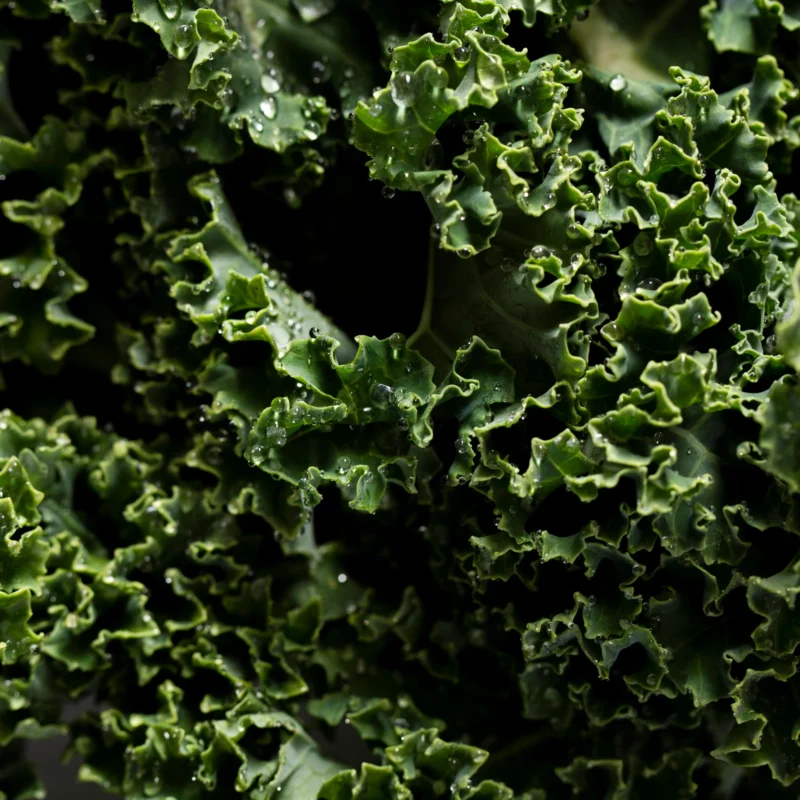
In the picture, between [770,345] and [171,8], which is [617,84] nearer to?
[770,345]

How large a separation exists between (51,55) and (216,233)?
1.91 feet

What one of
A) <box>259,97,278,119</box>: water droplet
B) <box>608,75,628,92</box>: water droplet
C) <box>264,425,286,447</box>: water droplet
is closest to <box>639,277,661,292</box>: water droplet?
<box>608,75,628,92</box>: water droplet

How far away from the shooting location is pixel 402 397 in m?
1.70

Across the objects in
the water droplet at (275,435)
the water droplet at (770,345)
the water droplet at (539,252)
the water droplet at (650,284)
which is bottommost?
the water droplet at (275,435)

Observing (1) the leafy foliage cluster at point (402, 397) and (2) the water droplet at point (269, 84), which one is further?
(2) the water droplet at point (269, 84)

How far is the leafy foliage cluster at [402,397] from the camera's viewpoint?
1632 mm

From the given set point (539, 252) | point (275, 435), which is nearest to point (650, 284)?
point (539, 252)

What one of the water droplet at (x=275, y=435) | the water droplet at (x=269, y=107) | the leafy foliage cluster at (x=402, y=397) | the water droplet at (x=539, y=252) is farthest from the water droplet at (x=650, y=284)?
the water droplet at (x=269, y=107)

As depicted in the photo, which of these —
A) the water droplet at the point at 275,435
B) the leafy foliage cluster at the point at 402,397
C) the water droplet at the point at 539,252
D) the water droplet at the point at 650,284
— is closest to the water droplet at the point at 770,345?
the leafy foliage cluster at the point at 402,397

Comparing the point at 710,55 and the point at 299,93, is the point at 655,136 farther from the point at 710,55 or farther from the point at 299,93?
the point at 299,93

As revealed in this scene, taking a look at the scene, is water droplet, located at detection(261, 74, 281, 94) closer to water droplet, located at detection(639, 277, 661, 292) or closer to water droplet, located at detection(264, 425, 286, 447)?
water droplet, located at detection(264, 425, 286, 447)

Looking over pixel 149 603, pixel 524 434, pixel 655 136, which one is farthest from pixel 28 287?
pixel 655 136

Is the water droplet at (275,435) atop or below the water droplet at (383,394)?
below

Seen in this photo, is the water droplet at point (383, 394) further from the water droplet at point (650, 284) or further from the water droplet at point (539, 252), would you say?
the water droplet at point (650, 284)
